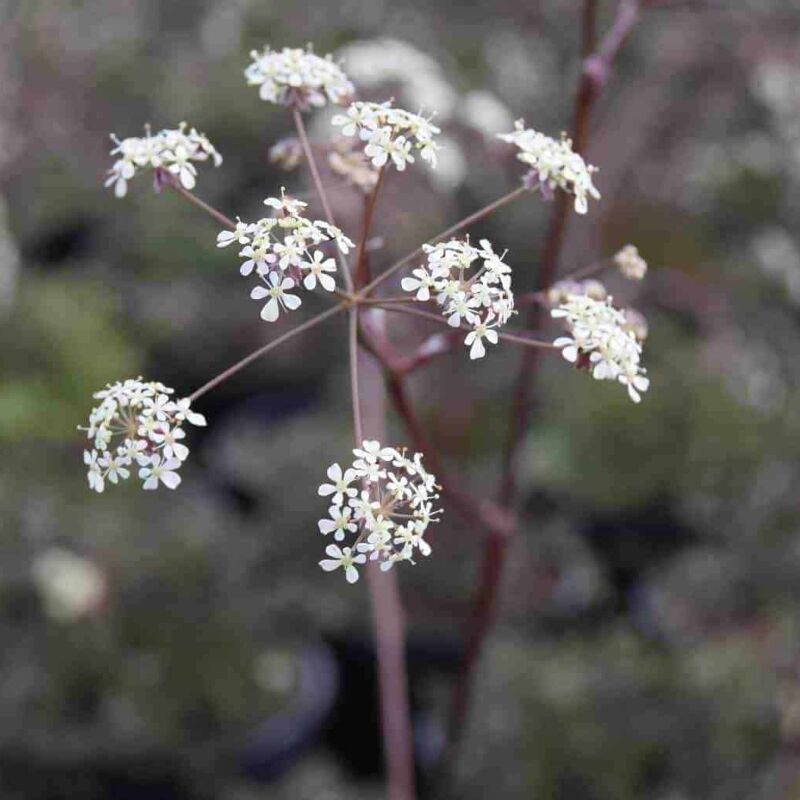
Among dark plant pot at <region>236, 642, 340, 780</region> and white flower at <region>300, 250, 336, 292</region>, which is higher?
dark plant pot at <region>236, 642, 340, 780</region>

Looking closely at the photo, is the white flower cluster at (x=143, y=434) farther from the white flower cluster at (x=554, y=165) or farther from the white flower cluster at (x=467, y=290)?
the white flower cluster at (x=554, y=165)

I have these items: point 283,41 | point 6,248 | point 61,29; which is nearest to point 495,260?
point 6,248

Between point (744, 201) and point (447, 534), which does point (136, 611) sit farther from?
point (744, 201)

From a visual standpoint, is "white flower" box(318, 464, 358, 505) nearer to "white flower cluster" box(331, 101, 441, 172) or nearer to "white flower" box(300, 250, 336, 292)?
"white flower" box(300, 250, 336, 292)

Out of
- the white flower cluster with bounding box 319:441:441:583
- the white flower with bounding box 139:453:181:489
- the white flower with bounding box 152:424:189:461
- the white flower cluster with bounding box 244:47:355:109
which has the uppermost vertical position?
the white flower cluster with bounding box 244:47:355:109

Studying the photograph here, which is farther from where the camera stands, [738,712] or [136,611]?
[136,611]

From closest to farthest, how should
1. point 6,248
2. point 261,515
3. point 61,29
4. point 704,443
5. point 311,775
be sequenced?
1. point 311,775
2. point 704,443
3. point 261,515
4. point 6,248
5. point 61,29

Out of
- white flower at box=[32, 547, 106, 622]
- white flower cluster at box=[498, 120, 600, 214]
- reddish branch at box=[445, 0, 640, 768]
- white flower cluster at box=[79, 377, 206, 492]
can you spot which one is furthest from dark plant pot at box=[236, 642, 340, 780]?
white flower cluster at box=[498, 120, 600, 214]
